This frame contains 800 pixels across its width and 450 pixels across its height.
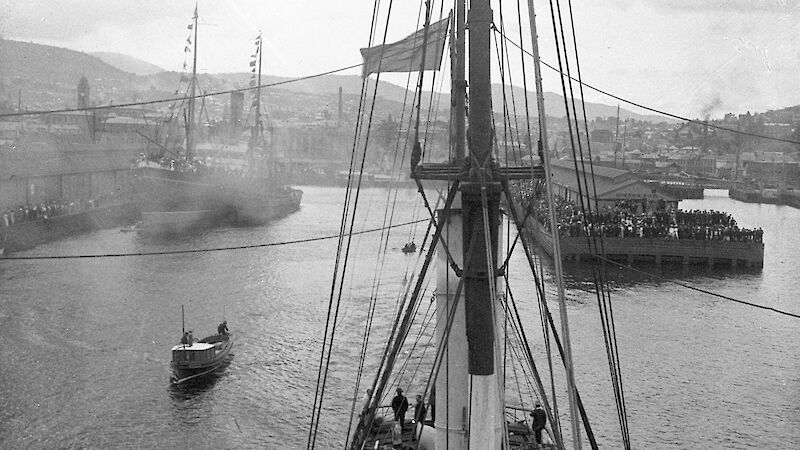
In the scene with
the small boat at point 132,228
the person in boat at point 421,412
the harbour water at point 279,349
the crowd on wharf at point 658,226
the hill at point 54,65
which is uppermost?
the hill at point 54,65

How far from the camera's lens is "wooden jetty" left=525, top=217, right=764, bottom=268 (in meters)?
29.5

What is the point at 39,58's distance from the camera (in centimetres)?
15225

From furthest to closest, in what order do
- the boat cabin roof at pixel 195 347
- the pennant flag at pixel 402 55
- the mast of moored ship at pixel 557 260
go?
1. the boat cabin roof at pixel 195 347
2. the pennant flag at pixel 402 55
3. the mast of moored ship at pixel 557 260

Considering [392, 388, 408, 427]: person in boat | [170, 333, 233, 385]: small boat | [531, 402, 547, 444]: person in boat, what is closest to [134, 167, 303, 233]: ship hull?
[170, 333, 233, 385]: small boat

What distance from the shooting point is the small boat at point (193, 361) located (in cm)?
1561

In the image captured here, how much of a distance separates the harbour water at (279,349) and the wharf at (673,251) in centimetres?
85

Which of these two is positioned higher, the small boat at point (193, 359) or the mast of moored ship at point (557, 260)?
the mast of moored ship at point (557, 260)

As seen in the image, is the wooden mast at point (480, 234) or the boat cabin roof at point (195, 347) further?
the boat cabin roof at point (195, 347)

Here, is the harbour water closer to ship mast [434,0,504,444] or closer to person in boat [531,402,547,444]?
person in boat [531,402,547,444]

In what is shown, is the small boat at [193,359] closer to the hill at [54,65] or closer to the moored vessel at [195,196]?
the moored vessel at [195,196]

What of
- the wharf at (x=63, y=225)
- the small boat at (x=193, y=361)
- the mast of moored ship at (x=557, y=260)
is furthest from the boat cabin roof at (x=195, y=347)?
the wharf at (x=63, y=225)

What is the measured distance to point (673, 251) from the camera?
1177 inches

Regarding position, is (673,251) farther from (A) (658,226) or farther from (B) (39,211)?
(B) (39,211)

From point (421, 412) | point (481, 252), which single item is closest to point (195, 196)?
point (421, 412)
